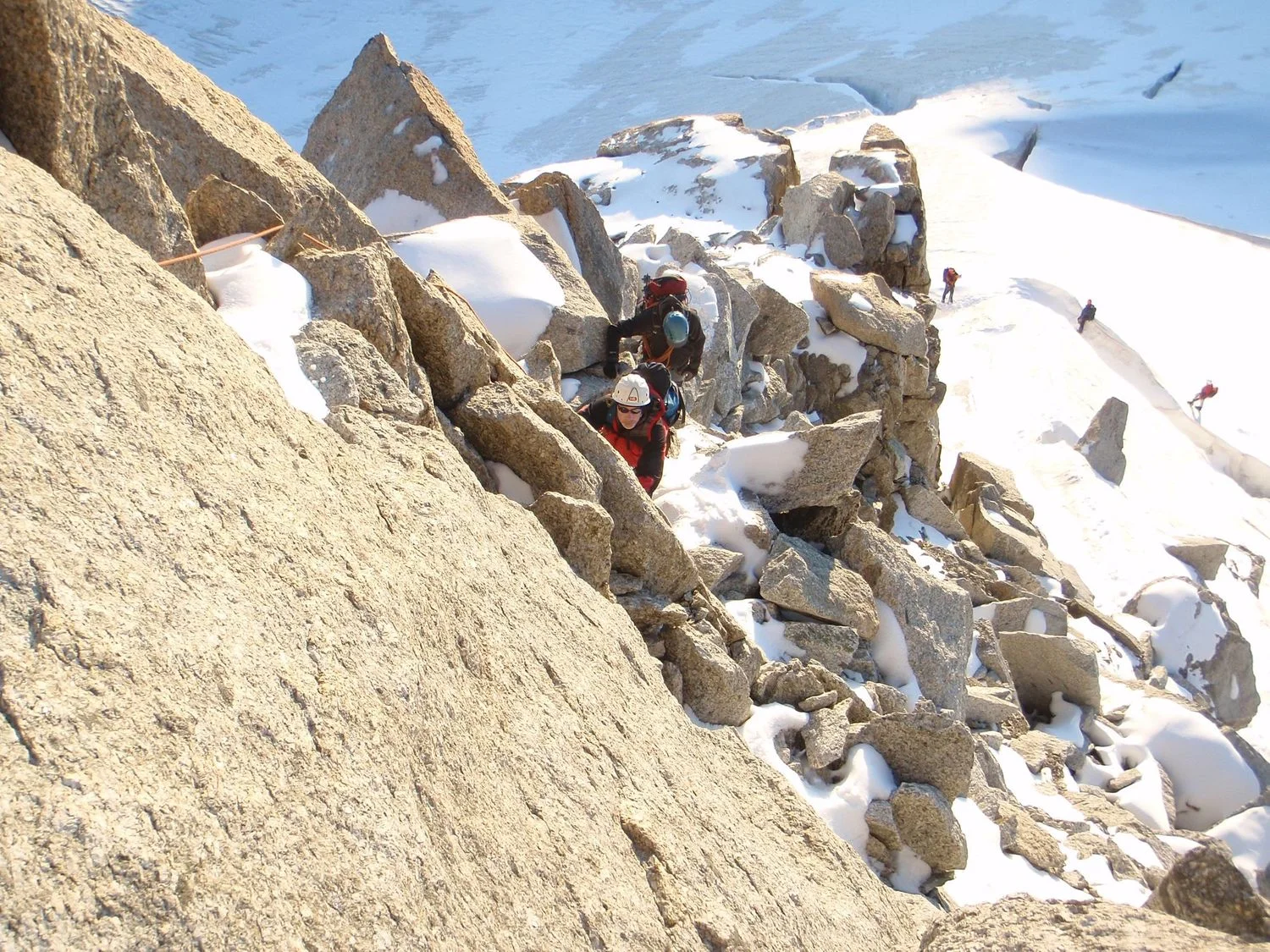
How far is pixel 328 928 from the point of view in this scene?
2.43 meters

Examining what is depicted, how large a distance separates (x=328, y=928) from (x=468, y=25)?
292ft

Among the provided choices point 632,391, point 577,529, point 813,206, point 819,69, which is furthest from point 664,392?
point 819,69

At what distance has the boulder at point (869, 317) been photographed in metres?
15.0

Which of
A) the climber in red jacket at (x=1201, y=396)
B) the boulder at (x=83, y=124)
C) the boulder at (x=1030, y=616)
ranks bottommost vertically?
the climber in red jacket at (x=1201, y=396)

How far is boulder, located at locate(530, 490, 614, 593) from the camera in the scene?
209 inches

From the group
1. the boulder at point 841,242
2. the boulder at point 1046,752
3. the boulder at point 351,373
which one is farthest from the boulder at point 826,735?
the boulder at point 841,242

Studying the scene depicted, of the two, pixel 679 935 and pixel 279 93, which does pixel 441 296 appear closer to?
pixel 679 935

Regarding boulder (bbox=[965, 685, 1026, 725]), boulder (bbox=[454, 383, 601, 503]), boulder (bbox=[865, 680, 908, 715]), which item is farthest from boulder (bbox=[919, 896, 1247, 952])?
boulder (bbox=[965, 685, 1026, 725])

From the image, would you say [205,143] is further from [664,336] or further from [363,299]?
[664,336]

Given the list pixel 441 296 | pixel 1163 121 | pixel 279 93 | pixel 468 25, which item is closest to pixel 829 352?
pixel 441 296

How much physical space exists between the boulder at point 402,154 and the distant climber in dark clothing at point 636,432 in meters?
4.41

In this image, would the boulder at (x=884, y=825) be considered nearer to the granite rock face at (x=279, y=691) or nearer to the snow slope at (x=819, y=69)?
the granite rock face at (x=279, y=691)

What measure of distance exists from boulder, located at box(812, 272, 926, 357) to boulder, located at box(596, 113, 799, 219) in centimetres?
843

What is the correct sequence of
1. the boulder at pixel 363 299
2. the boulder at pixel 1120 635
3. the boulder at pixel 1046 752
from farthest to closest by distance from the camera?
the boulder at pixel 1120 635
the boulder at pixel 1046 752
the boulder at pixel 363 299
